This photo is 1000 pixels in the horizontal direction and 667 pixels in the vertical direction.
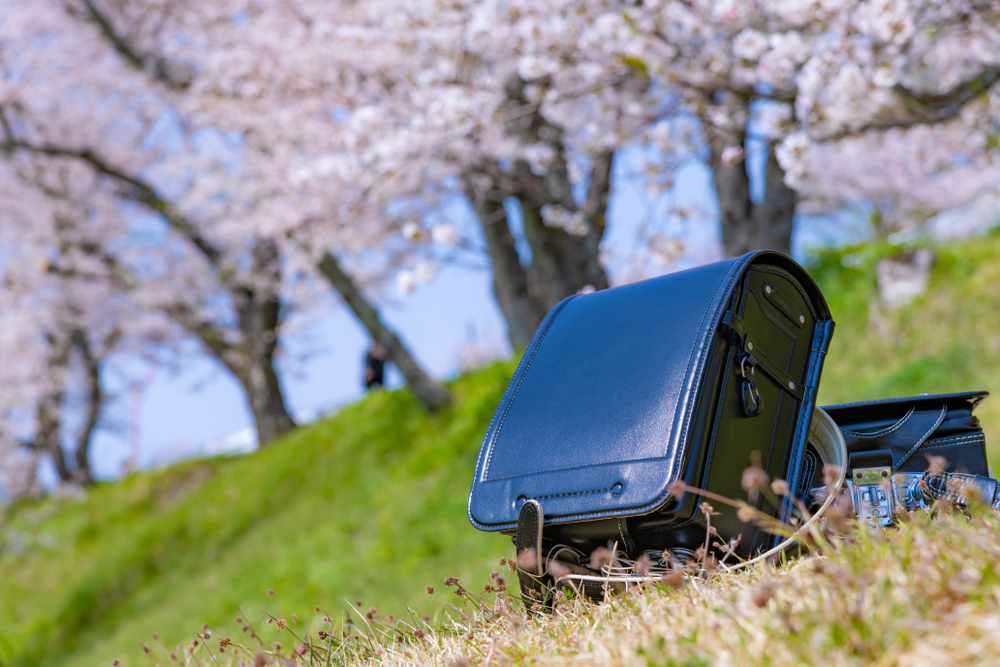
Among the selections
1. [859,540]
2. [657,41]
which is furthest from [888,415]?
[657,41]

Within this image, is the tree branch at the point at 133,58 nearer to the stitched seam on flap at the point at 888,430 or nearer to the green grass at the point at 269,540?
the green grass at the point at 269,540

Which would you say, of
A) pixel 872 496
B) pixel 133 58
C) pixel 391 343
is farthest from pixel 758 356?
pixel 133 58

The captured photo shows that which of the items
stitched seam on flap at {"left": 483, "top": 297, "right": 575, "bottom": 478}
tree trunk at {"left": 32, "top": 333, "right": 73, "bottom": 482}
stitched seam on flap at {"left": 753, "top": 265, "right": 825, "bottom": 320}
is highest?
stitched seam on flap at {"left": 753, "top": 265, "right": 825, "bottom": 320}

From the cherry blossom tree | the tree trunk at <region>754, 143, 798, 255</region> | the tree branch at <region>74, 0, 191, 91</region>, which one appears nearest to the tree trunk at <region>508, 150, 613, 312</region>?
the tree trunk at <region>754, 143, 798, 255</region>

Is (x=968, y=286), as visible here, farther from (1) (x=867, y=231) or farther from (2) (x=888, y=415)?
(1) (x=867, y=231)

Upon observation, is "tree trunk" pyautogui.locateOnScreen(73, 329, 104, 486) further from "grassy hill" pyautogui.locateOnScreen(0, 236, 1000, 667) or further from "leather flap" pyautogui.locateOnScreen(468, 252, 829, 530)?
"leather flap" pyautogui.locateOnScreen(468, 252, 829, 530)

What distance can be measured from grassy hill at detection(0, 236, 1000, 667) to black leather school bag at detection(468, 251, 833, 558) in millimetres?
2659

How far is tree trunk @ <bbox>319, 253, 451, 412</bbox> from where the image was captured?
814 cm

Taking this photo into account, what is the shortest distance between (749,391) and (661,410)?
9.7 inches

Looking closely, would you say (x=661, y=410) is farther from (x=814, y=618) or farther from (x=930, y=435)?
(x=930, y=435)

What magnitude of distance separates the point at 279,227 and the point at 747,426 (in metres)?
8.40

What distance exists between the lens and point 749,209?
6.35 meters

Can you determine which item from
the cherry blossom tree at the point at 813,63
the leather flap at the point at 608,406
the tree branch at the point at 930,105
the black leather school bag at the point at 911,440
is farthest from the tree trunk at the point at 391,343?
the black leather school bag at the point at 911,440

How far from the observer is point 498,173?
702cm
